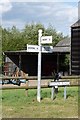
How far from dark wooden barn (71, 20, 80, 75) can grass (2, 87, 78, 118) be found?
1940 centimetres

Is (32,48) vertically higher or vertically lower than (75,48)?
lower

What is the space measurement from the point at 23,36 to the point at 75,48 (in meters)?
43.3

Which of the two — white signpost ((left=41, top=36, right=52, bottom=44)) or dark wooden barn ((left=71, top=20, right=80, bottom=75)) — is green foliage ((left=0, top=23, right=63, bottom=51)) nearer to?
dark wooden barn ((left=71, top=20, right=80, bottom=75))

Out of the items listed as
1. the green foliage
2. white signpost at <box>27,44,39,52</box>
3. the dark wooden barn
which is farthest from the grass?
the green foliage

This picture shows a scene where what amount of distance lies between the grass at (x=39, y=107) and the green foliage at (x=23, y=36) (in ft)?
163

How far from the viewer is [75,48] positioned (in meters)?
31.5

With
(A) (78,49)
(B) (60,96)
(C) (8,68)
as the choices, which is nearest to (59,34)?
(C) (8,68)

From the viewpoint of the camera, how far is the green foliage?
2494 inches

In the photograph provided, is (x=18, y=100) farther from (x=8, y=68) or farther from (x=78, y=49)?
(x=8, y=68)

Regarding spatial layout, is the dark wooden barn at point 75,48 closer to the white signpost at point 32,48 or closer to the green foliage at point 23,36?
the white signpost at point 32,48

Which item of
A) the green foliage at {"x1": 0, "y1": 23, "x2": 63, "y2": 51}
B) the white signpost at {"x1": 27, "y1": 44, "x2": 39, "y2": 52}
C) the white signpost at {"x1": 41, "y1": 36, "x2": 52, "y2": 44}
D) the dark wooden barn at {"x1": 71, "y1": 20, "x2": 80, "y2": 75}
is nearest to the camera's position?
the white signpost at {"x1": 41, "y1": 36, "x2": 52, "y2": 44}

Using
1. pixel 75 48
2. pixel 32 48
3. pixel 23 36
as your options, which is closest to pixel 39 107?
pixel 32 48

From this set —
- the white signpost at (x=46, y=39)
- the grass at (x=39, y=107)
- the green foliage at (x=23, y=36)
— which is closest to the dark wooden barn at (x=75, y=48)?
the grass at (x=39, y=107)

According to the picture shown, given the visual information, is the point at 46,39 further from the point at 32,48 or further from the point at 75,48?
the point at 75,48
